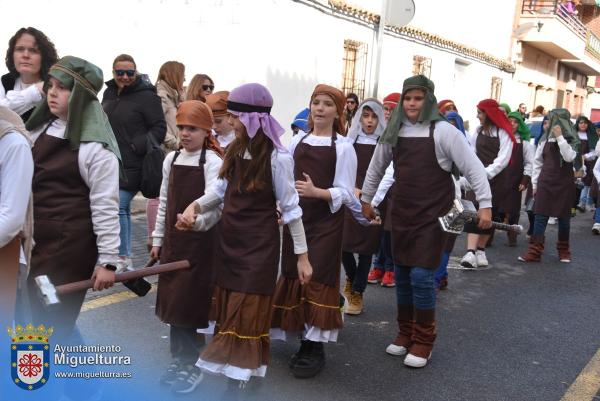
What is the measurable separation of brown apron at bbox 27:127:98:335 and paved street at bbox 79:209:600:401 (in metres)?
1.04

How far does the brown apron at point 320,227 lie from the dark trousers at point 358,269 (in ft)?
3.45

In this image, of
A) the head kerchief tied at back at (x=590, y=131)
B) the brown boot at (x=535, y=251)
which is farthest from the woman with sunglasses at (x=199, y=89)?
the head kerchief tied at back at (x=590, y=131)

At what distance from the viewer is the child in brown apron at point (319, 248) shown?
4.05m

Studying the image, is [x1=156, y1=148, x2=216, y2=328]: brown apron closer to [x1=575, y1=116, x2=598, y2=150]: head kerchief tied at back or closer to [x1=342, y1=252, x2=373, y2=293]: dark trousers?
[x1=342, y1=252, x2=373, y2=293]: dark trousers

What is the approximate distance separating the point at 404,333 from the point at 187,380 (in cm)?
162

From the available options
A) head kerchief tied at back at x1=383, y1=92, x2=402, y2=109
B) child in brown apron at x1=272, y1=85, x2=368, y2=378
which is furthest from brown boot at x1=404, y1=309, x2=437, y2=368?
head kerchief tied at back at x1=383, y1=92, x2=402, y2=109

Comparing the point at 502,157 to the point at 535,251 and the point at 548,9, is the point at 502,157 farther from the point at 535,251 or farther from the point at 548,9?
the point at 548,9

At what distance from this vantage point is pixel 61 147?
2.95 m

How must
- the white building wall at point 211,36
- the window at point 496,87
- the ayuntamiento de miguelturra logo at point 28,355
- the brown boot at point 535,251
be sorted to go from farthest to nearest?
the window at point 496,87 → the white building wall at point 211,36 → the brown boot at point 535,251 → the ayuntamiento de miguelturra logo at point 28,355

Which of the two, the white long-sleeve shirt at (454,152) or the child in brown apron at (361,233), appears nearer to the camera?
the white long-sleeve shirt at (454,152)

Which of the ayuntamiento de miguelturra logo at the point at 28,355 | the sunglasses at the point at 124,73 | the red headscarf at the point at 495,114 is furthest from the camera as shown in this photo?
the red headscarf at the point at 495,114

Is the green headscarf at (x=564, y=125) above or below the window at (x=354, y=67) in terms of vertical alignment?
Answer: below

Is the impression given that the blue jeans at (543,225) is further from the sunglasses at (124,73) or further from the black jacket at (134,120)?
the sunglasses at (124,73)

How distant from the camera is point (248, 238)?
339cm
